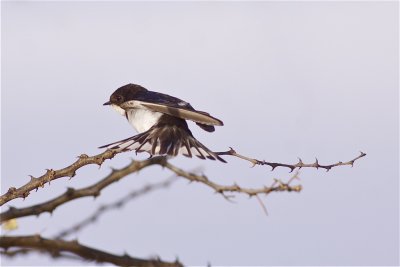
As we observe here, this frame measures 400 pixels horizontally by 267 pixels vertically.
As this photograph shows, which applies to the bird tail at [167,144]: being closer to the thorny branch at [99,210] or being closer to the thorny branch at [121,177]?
the thorny branch at [99,210]

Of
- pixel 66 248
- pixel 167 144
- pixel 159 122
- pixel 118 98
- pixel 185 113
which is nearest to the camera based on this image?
pixel 66 248

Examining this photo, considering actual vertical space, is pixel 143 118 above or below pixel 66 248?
above

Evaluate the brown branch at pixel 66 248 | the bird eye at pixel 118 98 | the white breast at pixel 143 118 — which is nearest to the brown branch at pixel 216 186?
the brown branch at pixel 66 248

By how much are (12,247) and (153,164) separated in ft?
1.91

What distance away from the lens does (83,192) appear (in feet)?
7.34

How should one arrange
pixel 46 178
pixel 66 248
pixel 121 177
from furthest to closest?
pixel 46 178 → pixel 121 177 → pixel 66 248

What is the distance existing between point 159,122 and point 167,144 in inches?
34.8

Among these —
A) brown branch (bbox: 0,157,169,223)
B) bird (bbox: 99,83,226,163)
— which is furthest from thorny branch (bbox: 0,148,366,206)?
brown branch (bbox: 0,157,169,223)

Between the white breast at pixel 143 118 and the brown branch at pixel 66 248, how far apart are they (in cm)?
546

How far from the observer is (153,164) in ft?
6.97

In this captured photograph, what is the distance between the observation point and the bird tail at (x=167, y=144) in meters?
5.69

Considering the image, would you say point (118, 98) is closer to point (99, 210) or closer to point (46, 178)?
point (46, 178)

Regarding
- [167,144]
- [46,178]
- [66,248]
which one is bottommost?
[66,248]

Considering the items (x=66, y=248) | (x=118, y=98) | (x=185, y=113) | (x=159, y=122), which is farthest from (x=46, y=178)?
(x=118, y=98)
